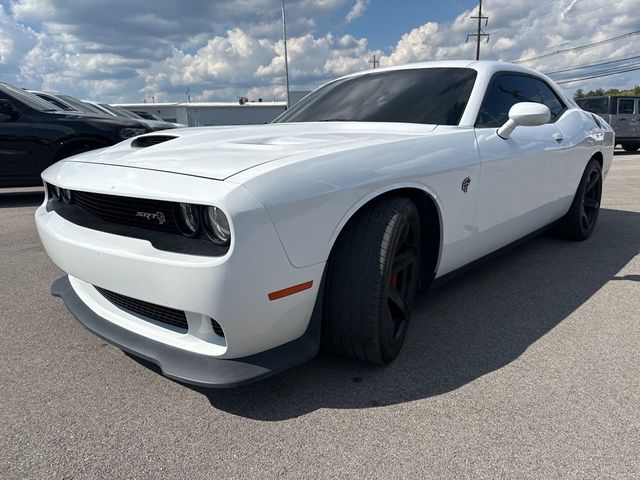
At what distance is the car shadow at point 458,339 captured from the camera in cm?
192

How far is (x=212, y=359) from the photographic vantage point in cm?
172

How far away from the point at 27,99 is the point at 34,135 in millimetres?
604

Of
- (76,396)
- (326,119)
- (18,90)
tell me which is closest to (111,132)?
(18,90)

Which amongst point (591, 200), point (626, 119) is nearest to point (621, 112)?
point (626, 119)

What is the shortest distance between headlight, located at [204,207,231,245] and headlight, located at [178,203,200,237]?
0.15 ft

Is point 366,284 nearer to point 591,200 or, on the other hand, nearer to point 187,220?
point 187,220

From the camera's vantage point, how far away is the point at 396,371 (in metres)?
2.10

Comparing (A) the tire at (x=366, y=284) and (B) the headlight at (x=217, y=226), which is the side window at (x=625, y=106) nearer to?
(A) the tire at (x=366, y=284)

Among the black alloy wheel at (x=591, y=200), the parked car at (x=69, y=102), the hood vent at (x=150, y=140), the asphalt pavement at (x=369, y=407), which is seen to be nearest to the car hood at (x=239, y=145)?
the hood vent at (x=150, y=140)

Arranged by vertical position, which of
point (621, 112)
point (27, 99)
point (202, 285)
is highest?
point (27, 99)

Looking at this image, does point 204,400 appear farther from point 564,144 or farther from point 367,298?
point 564,144

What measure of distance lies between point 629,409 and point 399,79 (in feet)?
7.02

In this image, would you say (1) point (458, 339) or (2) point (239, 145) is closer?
(2) point (239, 145)

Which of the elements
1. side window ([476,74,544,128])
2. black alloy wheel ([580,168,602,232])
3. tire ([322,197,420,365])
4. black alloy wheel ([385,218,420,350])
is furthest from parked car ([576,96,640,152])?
tire ([322,197,420,365])
